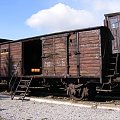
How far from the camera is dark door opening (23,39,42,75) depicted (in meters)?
21.9

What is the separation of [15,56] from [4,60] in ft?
5.22

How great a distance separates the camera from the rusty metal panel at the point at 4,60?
74.7ft

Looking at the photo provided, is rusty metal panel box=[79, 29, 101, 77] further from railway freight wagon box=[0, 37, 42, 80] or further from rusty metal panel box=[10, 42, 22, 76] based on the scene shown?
rusty metal panel box=[10, 42, 22, 76]

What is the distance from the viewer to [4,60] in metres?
23.1

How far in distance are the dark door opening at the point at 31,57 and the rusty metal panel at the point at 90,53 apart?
5.59 meters

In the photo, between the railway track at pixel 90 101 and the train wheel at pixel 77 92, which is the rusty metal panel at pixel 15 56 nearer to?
the railway track at pixel 90 101

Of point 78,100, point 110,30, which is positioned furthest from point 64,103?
point 110,30

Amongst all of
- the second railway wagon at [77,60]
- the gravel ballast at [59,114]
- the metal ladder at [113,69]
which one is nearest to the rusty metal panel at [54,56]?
the second railway wagon at [77,60]

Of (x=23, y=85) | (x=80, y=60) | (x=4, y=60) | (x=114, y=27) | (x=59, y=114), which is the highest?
(x=114, y=27)

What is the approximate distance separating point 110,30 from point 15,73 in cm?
809

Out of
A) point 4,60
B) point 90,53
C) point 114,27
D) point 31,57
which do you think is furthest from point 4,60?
point 114,27

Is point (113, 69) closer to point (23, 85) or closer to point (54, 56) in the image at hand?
point (54, 56)

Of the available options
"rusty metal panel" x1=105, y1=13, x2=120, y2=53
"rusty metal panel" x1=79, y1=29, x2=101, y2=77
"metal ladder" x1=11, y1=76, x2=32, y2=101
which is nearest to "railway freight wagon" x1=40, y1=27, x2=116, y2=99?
"rusty metal panel" x1=79, y1=29, x2=101, y2=77

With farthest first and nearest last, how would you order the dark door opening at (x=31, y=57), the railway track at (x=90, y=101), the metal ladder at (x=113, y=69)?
the dark door opening at (x=31, y=57) < the metal ladder at (x=113, y=69) < the railway track at (x=90, y=101)
